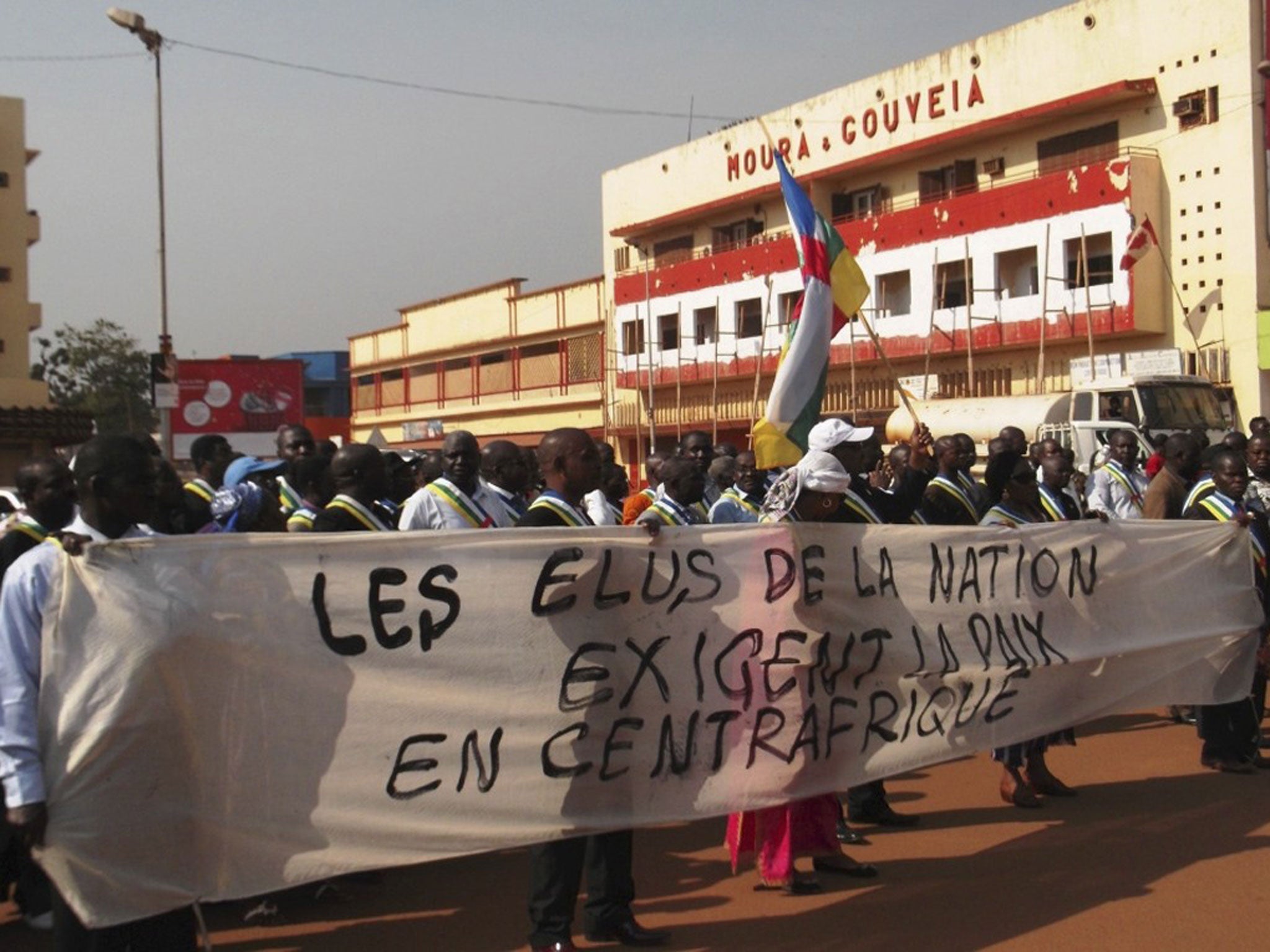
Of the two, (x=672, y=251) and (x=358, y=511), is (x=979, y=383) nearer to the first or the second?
(x=672, y=251)

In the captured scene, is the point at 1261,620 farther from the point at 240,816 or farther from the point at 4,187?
the point at 4,187

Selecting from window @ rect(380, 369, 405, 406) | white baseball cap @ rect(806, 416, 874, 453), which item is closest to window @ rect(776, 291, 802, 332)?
window @ rect(380, 369, 405, 406)

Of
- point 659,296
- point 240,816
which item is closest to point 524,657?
point 240,816

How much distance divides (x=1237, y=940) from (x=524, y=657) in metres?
2.63

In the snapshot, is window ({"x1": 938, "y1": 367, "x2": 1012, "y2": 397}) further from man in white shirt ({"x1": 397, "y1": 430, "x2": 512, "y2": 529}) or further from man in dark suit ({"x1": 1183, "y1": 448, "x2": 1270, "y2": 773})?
man in white shirt ({"x1": 397, "y1": 430, "x2": 512, "y2": 529})

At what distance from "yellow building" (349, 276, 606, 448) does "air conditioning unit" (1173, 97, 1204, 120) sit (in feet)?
58.1

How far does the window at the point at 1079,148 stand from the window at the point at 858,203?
16.4ft

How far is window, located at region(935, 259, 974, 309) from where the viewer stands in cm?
3094

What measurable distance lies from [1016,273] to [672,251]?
13.1 meters

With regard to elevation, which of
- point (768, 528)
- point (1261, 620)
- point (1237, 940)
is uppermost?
point (768, 528)

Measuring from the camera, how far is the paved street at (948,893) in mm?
4953

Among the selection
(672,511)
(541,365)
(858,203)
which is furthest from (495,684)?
(541,365)

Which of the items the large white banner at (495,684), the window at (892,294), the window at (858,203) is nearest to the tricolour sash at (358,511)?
the large white banner at (495,684)

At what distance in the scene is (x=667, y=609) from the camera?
5.05m
